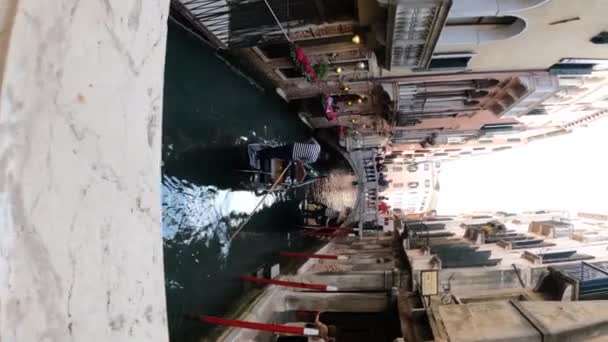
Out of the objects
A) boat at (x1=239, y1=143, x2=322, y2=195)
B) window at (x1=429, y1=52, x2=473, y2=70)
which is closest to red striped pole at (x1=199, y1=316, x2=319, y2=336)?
boat at (x1=239, y1=143, x2=322, y2=195)

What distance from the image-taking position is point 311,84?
1165 cm

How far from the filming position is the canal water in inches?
255

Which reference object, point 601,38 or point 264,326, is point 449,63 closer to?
point 601,38

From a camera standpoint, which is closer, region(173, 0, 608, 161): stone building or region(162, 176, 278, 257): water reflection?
region(162, 176, 278, 257): water reflection

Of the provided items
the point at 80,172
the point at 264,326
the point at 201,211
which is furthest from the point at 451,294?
the point at 80,172

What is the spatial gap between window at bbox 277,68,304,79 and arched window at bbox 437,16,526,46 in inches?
153

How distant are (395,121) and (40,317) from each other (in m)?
15.2

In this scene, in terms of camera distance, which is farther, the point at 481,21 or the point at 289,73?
the point at 289,73

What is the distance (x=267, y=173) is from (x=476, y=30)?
6.00 m

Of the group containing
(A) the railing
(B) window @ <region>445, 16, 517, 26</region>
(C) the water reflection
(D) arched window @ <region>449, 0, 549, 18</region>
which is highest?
(B) window @ <region>445, 16, 517, 26</region>

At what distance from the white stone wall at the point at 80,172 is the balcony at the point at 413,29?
226 inches

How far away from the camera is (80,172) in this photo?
54.4 inches

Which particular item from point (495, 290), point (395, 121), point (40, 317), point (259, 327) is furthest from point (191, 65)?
point (395, 121)

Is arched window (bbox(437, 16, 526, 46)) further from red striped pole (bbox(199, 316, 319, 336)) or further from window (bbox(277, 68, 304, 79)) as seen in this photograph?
red striped pole (bbox(199, 316, 319, 336))
